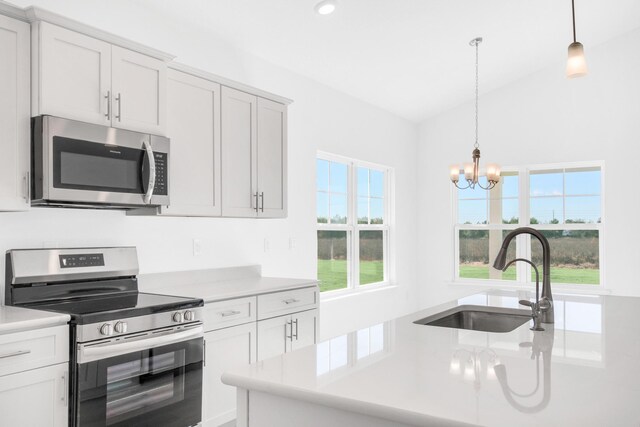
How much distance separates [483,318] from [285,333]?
59.1 inches

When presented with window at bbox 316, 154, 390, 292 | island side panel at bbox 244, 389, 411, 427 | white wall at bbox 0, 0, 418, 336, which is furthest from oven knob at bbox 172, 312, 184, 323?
window at bbox 316, 154, 390, 292

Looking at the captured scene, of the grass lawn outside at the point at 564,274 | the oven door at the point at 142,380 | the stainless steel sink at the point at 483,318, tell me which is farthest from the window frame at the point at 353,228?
the stainless steel sink at the point at 483,318

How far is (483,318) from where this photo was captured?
7.75ft

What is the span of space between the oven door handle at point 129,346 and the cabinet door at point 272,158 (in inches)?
49.6

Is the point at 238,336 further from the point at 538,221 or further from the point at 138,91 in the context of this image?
the point at 538,221

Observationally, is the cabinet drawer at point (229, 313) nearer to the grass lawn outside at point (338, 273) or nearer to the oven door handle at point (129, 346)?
the oven door handle at point (129, 346)

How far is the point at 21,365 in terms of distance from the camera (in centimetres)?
201

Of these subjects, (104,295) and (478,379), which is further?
(104,295)

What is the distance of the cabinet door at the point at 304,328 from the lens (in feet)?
11.6

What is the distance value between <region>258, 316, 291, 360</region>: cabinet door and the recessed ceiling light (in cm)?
→ 216

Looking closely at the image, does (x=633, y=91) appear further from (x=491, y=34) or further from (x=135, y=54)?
(x=135, y=54)

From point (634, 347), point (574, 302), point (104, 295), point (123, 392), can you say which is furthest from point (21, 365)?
point (574, 302)

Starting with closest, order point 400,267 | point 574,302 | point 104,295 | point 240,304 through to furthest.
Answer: point 574,302 → point 104,295 → point 240,304 → point 400,267

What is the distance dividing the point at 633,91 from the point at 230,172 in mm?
4475
